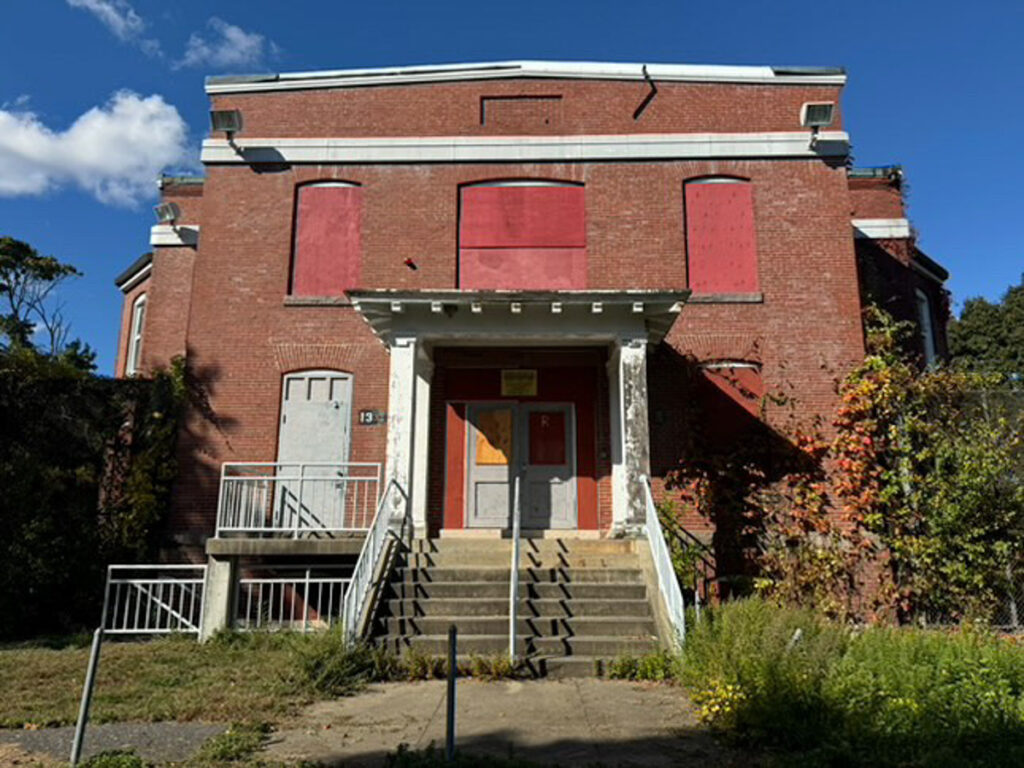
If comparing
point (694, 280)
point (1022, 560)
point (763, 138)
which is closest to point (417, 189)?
point (694, 280)

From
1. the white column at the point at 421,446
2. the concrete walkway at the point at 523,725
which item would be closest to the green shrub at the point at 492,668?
→ the concrete walkway at the point at 523,725

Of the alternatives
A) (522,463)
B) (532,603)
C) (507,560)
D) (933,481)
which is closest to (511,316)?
(522,463)

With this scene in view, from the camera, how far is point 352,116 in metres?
13.9

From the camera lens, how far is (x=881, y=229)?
15.0 m

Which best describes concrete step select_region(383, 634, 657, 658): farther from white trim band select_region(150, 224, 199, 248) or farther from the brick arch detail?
white trim band select_region(150, 224, 199, 248)

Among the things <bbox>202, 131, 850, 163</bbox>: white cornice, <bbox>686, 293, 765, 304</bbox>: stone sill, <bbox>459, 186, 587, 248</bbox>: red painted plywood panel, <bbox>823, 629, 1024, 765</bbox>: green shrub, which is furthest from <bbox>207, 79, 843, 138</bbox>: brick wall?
<bbox>823, 629, 1024, 765</bbox>: green shrub

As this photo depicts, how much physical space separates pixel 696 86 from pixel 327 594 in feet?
34.9

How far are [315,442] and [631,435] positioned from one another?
17.3 feet

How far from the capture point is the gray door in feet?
39.7

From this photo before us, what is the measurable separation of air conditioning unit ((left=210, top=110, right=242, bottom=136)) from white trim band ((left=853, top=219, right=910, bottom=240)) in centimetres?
1170

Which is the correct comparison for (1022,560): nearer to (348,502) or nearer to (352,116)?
(348,502)

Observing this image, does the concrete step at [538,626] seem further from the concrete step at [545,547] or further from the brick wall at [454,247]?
the brick wall at [454,247]

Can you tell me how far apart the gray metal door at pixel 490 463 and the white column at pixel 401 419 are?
6.06ft

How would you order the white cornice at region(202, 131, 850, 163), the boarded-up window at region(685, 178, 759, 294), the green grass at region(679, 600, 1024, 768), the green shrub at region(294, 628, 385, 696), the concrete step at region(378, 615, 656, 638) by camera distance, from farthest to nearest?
the white cornice at region(202, 131, 850, 163)
the boarded-up window at region(685, 178, 759, 294)
the concrete step at region(378, 615, 656, 638)
the green shrub at region(294, 628, 385, 696)
the green grass at region(679, 600, 1024, 768)
